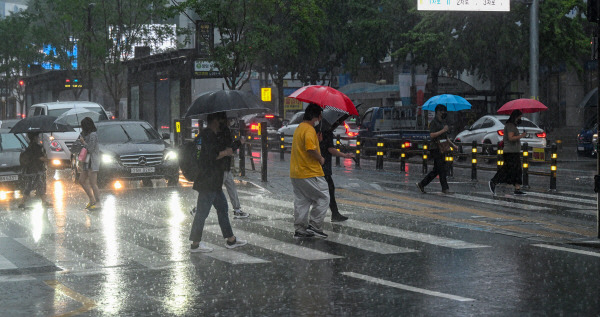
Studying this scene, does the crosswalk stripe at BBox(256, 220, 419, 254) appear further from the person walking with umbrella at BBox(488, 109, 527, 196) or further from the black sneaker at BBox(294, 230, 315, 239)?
the person walking with umbrella at BBox(488, 109, 527, 196)

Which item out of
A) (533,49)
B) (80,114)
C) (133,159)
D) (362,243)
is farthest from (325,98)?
(533,49)

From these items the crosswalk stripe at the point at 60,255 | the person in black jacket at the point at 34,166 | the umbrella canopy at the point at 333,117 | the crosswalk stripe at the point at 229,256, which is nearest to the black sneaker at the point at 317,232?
the crosswalk stripe at the point at 229,256

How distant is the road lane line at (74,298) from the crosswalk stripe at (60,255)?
88 cm

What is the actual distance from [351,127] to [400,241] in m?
28.2

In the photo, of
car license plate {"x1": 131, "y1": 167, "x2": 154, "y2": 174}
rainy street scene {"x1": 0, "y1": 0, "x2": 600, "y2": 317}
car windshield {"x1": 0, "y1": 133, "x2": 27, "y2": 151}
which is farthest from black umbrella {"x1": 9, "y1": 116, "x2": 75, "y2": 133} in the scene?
car license plate {"x1": 131, "y1": 167, "x2": 154, "y2": 174}

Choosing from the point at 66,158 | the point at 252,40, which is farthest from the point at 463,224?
the point at 66,158

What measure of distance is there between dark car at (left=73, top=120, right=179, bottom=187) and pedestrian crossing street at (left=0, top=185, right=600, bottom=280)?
3.67m

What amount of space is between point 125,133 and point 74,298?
14.2 meters

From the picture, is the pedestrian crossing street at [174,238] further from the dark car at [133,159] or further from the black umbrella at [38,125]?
the dark car at [133,159]

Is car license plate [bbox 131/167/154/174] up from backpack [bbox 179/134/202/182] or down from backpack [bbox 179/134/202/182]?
down

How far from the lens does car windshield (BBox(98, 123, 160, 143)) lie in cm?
2181

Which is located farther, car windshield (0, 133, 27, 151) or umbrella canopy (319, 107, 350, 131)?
car windshield (0, 133, 27, 151)

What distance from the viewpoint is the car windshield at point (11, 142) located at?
2036 centimetres

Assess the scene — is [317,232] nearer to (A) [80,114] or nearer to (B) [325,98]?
(B) [325,98]
